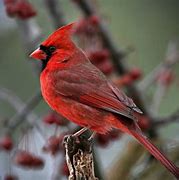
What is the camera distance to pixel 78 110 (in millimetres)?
3330

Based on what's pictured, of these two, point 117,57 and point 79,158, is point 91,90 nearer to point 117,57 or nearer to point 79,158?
point 79,158

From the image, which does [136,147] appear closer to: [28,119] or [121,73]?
[28,119]

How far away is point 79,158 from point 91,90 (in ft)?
1.84

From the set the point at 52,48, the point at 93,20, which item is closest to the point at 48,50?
the point at 52,48

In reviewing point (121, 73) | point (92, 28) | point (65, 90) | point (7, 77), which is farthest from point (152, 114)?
point (7, 77)

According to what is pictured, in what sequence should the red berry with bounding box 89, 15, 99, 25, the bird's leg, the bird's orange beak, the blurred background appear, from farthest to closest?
the blurred background
the red berry with bounding box 89, 15, 99, 25
the bird's orange beak
the bird's leg

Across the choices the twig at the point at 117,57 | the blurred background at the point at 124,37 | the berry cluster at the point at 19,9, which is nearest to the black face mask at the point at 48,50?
the berry cluster at the point at 19,9

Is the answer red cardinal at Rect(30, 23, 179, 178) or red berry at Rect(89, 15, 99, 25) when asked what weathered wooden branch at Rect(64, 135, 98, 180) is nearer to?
Result: red cardinal at Rect(30, 23, 179, 178)

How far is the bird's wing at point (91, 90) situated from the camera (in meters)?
3.29

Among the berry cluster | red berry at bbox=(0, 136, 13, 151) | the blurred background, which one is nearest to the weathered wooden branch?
red berry at bbox=(0, 136, 13, 151)

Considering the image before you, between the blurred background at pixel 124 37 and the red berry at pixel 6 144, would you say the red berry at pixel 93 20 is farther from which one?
the blurred background at pixel 124 37

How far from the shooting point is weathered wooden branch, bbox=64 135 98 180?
2.78 meters

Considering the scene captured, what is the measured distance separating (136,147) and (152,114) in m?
0.78

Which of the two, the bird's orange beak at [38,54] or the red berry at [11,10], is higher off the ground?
the red berry at [11,10]
